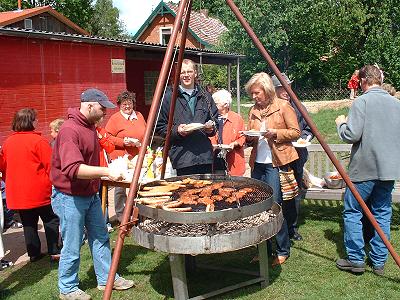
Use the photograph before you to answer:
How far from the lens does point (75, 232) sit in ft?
13.8

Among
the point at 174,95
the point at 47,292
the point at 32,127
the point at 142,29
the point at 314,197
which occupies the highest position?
the point at 142,29

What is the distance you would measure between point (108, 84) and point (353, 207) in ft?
25.0

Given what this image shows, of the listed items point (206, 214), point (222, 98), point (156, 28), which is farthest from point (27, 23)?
point (206, 214)

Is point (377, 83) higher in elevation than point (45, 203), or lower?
higher

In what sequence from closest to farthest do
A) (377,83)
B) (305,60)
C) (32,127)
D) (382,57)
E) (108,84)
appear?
(377,83), (32,127), (108,84), (382,57), (305,60)

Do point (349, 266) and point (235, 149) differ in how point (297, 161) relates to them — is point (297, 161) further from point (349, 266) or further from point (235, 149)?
point (349, 266)

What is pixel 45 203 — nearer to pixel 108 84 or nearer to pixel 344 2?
pixel 108 84

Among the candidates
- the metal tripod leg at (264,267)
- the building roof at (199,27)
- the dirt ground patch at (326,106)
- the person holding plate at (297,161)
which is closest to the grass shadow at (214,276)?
the metal tripod leg at (264,267)

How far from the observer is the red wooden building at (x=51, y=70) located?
8180 mm

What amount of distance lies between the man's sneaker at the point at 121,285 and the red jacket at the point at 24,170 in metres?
1.39

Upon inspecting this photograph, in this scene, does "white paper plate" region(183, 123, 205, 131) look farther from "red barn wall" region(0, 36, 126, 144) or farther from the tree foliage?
the tree foliage

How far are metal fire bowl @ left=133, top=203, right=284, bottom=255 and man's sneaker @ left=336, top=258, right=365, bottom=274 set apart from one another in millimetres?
1487

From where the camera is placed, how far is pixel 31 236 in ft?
18.0

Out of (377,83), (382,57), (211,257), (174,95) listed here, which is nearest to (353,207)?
(377,83)
